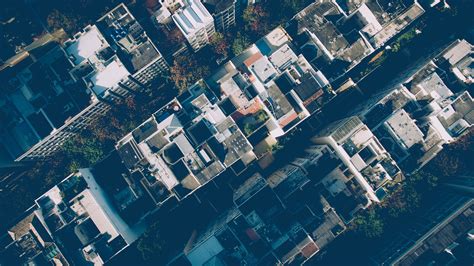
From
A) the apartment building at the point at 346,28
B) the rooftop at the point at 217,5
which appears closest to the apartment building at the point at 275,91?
the apartment building at the point at 346,28

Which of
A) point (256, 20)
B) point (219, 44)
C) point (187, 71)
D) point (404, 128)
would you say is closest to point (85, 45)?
point (187, 71)

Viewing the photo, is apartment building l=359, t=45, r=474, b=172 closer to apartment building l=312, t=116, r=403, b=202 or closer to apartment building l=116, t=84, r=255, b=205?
apartment building l=312, t=116, r=403, b=202

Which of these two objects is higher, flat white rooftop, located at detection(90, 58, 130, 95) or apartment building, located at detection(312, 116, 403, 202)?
flat white rooftop, located at detection(90, 58, 130, 95)

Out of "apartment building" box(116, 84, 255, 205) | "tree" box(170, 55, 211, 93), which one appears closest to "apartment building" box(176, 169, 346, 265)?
"apartment building" box(116, 84, 255, 205)

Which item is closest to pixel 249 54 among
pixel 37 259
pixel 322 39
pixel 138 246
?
pixel 322 39

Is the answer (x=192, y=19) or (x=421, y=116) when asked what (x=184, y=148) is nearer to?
(x=192, y=19)

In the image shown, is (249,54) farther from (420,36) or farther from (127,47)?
(420,36)
